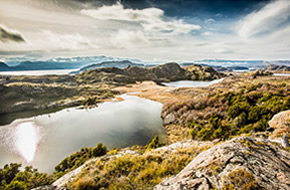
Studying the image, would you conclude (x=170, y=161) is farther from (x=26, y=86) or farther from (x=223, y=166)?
(x=26, y=86)

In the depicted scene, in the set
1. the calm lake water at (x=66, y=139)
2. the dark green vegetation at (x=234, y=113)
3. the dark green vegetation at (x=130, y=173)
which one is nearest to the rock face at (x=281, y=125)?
the dark green vegetation at (x=234, y=113)

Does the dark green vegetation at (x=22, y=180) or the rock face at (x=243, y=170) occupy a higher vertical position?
the rock face at (x=243, y=170)

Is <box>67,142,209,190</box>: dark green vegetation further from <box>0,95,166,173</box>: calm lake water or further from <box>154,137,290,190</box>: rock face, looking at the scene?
<box>0,95,166,173</box>: calm lake water

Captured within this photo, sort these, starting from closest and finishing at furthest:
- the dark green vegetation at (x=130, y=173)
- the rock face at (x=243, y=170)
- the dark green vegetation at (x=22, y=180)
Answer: the rock face at (x=243, y=170)
the dark green vegetation at (x=130, y=173)
the dark green vegetation at (x=22, y=180)

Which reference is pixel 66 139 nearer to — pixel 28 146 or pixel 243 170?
pixel 28 146

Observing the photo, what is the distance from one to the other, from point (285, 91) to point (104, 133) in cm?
4814

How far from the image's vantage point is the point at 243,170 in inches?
236

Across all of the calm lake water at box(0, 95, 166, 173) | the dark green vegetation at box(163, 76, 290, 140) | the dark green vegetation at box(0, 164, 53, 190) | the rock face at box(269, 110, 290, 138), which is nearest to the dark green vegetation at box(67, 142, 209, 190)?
the rock face at box(269, 110, 290, 138)

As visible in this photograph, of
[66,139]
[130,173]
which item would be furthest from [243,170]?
[66,139]

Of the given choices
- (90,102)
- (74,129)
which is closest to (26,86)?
(90,102)

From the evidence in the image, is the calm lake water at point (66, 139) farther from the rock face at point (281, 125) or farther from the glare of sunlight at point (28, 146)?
the rock face at point (281, 125)

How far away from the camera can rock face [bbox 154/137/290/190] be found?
5491 millimetres

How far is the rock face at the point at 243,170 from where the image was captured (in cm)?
549

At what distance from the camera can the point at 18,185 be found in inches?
643
